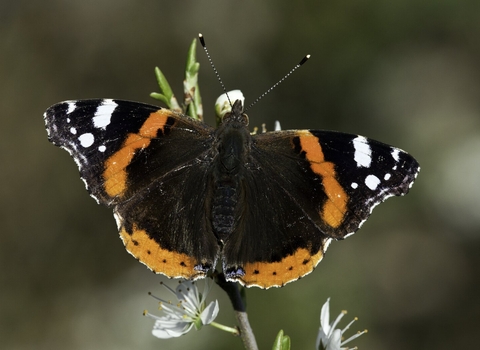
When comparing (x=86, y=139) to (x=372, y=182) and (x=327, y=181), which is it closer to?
(x=327, y=181)

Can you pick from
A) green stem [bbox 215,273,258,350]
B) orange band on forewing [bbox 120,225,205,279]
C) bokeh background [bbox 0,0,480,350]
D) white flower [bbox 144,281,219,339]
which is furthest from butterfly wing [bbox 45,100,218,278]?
bokeh background [bbox 0,0,480,350]

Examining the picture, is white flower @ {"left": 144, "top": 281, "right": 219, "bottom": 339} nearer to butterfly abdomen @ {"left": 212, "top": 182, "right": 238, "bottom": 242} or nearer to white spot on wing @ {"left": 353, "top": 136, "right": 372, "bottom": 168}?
butterfly abdomen @ {"left": 212, "top": 182, "right": 238, "bottom": 242}

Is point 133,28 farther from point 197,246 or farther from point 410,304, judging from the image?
point 197,246

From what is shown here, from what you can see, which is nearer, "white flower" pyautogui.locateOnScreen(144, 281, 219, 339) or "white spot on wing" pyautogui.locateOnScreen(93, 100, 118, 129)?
"white spot on wing" pyautogui.locateOnScreen(93, 100, 118, 129)

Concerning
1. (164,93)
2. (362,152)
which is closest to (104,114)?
(164,93)

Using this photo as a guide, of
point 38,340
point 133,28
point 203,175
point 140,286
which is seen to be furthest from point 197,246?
point 133,28

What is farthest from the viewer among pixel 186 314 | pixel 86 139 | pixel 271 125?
pixel 271 125
